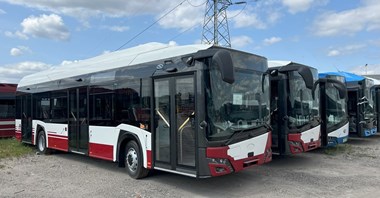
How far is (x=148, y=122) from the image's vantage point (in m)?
8.16

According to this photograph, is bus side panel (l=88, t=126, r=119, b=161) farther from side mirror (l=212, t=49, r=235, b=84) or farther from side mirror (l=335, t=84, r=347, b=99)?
side mirror (l=335, t=84, r=347, b=99)

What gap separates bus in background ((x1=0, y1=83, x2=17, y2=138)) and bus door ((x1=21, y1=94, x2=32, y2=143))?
3.83 m

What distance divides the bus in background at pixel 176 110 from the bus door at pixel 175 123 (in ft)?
0.06

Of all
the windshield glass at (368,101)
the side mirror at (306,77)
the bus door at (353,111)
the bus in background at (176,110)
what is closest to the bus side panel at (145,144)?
the bus in background at (176,110)

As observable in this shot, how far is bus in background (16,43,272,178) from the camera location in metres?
6.88

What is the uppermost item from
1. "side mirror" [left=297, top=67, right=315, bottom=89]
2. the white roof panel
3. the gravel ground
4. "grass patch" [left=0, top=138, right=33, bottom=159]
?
the white roof panel

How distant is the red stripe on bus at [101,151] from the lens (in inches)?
374

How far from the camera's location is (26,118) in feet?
48.8

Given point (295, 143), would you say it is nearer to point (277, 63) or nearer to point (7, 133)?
point (277, 63)

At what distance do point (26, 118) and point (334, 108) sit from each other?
11.8m

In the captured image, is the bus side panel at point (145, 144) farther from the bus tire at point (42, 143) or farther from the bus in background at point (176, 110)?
the bus tire at point (42, 143)

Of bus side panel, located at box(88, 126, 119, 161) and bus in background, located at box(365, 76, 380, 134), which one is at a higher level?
bus in background, located at box(365, 76, 380, 134)

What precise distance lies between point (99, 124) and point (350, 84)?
1044 cm

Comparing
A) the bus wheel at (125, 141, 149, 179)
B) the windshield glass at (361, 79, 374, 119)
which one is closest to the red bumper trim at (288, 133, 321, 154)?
the bus wheel at (125, 141, 149, 179)
